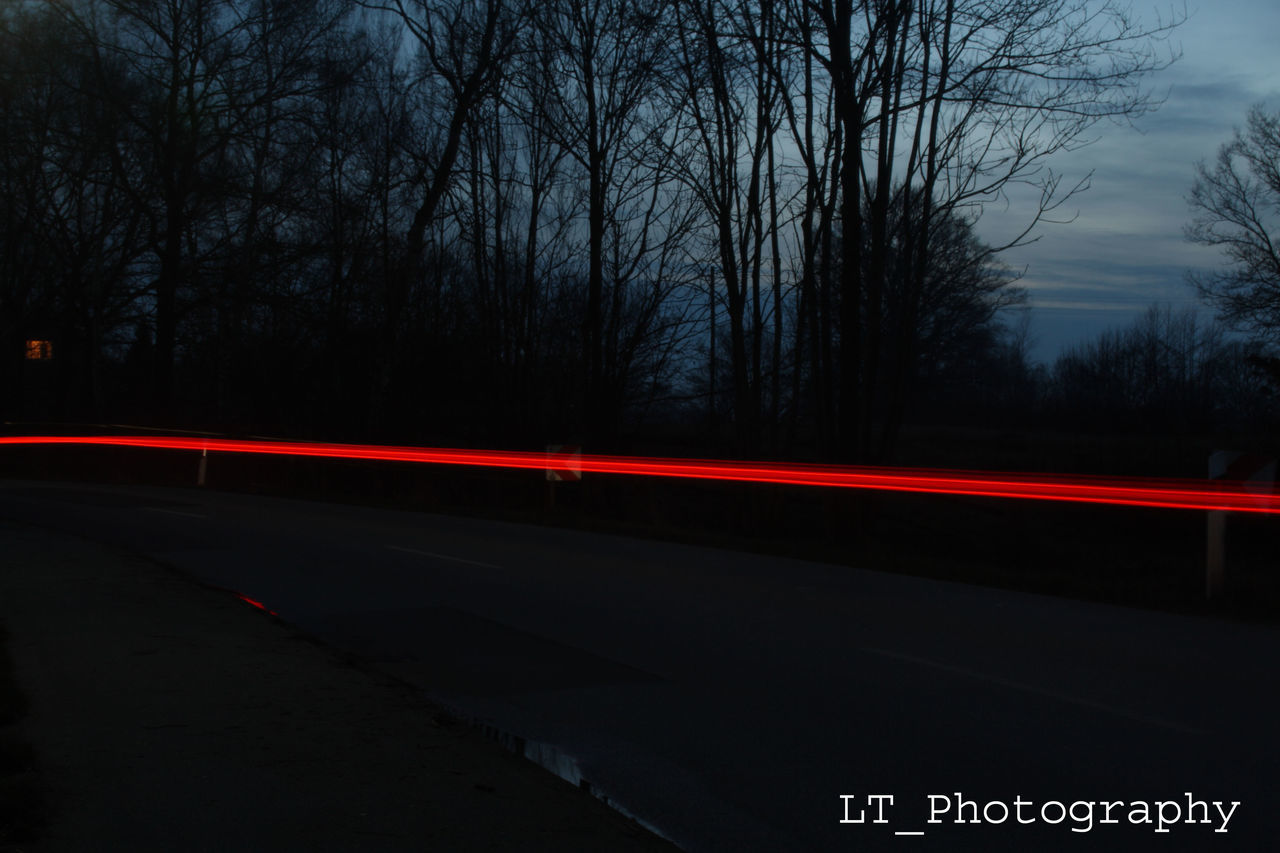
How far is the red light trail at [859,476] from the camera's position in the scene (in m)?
14.4

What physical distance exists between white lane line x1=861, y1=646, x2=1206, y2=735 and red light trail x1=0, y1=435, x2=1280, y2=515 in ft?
19.2

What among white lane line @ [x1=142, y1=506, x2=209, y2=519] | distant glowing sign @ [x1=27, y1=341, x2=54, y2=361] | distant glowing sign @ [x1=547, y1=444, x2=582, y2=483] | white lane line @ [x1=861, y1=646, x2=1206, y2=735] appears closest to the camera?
white lane line @ [x1=861, y1=646, x2=1206, y2=735]

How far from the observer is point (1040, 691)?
7.93 metres

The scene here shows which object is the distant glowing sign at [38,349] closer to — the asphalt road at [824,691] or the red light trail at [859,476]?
the red light trail at [859,476]

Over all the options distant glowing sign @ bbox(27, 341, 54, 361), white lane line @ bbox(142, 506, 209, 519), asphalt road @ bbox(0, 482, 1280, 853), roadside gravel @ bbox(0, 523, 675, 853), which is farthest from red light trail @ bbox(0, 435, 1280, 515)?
distant glowing sign @ bbox(27, 341, 54, 361)

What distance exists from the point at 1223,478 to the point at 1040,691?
678 cm

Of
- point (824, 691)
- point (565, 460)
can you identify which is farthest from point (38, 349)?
point (824, 691)

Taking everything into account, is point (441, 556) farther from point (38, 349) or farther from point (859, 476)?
point (38, 349)

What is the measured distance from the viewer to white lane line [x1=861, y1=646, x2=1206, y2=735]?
280 inches

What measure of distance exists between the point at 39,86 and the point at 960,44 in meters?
29.1

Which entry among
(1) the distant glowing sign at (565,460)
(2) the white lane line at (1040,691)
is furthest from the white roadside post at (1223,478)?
(1) the distant glowing sign at (565,460)

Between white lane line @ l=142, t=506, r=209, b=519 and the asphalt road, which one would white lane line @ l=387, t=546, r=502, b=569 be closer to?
the asphalt road

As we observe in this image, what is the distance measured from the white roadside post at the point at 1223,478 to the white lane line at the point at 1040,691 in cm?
539

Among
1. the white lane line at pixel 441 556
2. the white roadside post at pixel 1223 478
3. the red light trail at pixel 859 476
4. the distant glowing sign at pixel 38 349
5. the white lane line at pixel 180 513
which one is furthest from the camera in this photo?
the distant glowing sign at pixel 38 349
